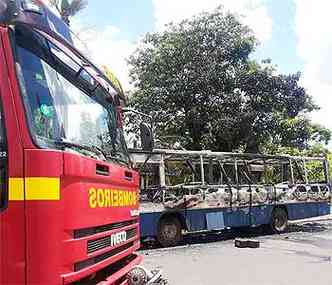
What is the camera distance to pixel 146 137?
6.32 m

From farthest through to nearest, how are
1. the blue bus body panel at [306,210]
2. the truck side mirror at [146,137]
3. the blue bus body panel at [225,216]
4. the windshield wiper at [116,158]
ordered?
the blue bus body panel at [306,210]
the blue bus body panel at [225,216]
the truck side mirror at [146,137]
the windshield wiper at [116,158]

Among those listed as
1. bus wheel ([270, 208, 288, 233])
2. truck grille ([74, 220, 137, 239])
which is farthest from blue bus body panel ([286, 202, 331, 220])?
truck grille ([74, 220, 137, 239])

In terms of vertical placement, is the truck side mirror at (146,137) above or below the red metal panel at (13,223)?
above

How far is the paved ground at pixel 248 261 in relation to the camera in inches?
381

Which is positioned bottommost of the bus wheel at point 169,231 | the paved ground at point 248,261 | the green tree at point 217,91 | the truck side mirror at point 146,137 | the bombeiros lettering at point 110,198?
the paved ground at point 248,261

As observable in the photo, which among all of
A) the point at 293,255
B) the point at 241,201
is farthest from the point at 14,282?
the point at 241,201

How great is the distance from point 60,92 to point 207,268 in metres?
7.37

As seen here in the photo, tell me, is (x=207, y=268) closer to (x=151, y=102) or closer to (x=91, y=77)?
(x=91, y=77)

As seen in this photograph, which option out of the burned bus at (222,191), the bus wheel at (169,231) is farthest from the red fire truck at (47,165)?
the bus wheel at (169,231)

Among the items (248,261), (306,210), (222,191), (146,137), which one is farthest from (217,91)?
(146,137)

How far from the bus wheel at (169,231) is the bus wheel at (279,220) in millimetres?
4337

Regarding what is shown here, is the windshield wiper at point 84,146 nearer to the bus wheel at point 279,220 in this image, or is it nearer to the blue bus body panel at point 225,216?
the blue bus body panel at point 225,216

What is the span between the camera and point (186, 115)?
78.6ft

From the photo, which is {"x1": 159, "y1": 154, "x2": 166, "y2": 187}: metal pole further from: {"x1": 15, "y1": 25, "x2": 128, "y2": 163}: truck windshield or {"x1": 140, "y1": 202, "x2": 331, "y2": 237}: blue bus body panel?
{"x1": 15, "y1": 25, "x2": 128, "y2": 163}: truck windshield
